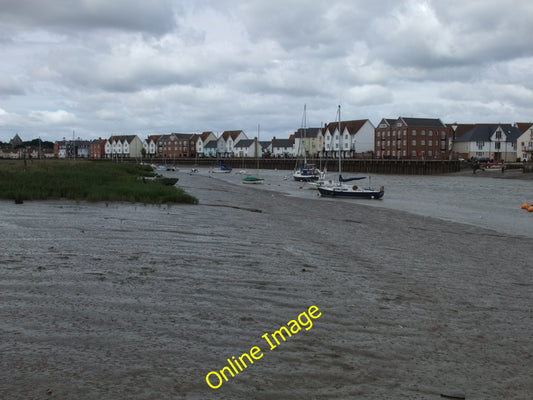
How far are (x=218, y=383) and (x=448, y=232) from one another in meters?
17.4

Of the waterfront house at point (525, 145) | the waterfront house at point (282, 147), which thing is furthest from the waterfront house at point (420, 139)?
the waterfront house at point (282, 147)

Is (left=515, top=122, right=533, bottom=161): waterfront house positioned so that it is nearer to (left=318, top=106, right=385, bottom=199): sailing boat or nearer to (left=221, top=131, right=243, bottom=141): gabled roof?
(left=318, top=106, right=385, bottom=199): sailing boat

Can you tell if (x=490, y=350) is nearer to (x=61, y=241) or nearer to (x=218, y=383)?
(x=218, y=383)

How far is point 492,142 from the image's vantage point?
12538cm

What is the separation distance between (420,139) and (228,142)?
3098 inches

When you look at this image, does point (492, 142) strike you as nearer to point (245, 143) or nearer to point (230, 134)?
point (245, 143)

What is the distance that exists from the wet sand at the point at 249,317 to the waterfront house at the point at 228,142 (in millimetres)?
168935

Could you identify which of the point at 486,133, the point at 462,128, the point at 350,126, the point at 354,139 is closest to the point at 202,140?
the point at 350,126

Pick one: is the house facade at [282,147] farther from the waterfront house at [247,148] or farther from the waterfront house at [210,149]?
the waterfront house at [210,149]

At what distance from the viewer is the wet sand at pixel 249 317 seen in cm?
538

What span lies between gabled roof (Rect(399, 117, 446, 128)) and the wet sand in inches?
4691

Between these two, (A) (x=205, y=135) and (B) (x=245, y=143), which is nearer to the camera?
(B) (x=245, y=143)

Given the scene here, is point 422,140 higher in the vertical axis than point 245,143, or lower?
lower

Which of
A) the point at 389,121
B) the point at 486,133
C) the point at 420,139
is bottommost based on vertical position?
the point at 420,139
